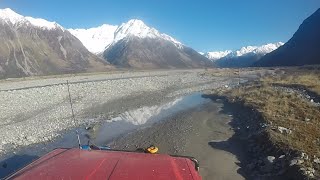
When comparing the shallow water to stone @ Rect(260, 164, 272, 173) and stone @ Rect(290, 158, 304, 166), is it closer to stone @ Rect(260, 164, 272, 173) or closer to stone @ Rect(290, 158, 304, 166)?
stone @ Rect(260, 164, 272, 173)

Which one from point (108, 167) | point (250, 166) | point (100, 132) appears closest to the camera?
point (108, 167)

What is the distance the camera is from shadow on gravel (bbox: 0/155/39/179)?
1620cm

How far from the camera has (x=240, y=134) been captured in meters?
21.3

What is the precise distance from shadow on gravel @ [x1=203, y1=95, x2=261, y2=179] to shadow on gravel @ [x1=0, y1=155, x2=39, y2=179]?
841cm

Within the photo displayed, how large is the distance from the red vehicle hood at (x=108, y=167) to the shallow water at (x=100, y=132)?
9.02 metres

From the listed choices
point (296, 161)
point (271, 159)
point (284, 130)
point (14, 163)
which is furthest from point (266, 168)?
point (14, 163)

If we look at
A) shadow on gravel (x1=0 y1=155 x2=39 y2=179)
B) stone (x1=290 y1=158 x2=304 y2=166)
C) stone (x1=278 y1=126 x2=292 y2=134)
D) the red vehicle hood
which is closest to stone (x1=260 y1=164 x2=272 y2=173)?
stone (x1=290 y1=158 x2=304 y2=166)

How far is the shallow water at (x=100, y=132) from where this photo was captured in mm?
17750

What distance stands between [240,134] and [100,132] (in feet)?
26.8

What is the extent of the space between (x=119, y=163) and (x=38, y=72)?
19788 cm

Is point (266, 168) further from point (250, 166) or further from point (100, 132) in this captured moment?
point (100, 132)

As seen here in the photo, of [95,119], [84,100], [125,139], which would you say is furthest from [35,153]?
[84,100]

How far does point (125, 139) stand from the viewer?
21312mm

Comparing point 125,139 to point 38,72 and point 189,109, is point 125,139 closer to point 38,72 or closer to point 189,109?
point 189,109
